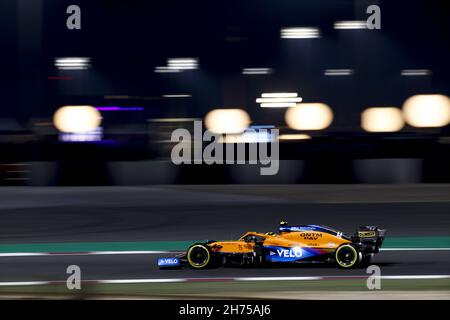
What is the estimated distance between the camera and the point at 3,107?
25625mm

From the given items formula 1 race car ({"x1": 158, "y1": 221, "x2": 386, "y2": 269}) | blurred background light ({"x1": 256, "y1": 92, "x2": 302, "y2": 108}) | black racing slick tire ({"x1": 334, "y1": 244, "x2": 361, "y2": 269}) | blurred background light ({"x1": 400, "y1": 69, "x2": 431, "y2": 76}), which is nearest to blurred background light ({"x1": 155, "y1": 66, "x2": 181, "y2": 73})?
blurred background light ({"x1": 256, "y1": 92, "x2": 302, "y2": 108})

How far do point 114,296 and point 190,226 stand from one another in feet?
20.4

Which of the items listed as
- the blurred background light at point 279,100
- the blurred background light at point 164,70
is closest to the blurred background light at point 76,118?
the blurred background light at point 164,70

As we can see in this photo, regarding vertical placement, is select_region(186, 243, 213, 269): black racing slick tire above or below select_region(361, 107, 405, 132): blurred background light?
below

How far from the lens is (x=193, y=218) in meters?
14.5

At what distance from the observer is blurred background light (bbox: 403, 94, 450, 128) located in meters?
24.6

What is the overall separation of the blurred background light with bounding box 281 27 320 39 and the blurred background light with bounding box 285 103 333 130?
184cm

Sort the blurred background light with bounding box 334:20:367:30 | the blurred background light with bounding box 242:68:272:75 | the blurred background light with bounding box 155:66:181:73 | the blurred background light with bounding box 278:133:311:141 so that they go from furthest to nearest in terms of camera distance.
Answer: the blurred background light with bounding box 155:66:181:73 → the blurred background light with bounding box 334:20:367:30 → the blurred background light with bounding box 242:68:272:75 → the blurred background light with bounding box 278:133:311:141

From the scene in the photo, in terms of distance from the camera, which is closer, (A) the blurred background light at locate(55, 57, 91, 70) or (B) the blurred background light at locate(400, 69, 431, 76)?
(B) the blurred background light at locate(400, 69, 431, 76)

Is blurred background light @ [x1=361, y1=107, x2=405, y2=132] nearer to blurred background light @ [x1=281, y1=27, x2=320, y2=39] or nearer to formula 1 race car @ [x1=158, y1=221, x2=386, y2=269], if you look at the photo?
blurred background light @ [x1=281, y1=27, x2=320, y2=39]

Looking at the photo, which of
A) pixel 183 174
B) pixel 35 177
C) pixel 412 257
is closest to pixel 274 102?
pixel 183 174

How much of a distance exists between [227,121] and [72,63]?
→ 4569 mm

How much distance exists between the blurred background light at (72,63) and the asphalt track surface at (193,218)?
5.55 meters

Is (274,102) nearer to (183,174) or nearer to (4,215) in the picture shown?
(183,174)
